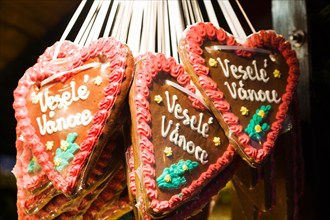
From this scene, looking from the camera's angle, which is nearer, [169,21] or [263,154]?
[263,154]

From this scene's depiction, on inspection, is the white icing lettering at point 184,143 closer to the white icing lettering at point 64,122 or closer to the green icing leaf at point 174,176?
the green icing leaf at point 174,176

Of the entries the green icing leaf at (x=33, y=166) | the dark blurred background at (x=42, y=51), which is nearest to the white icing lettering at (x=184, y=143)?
Result: the green icing leaf at (x=33, y=166)

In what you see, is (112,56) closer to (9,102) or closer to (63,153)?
(63,153)

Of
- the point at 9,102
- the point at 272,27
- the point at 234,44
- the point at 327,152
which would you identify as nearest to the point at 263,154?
the point at 234,44

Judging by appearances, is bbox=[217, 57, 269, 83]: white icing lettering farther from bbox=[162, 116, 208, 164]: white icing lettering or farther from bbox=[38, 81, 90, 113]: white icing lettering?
bbox=[38, 81, 90, 113]: white icing lettering

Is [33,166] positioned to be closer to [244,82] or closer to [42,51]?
[244,82]

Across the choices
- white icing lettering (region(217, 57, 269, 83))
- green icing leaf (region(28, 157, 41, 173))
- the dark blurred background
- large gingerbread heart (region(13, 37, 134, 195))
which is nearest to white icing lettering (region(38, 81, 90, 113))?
large gingerbread heart (region(13, 37, 134, 195))

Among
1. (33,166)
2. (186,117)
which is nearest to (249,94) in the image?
(186,117)
